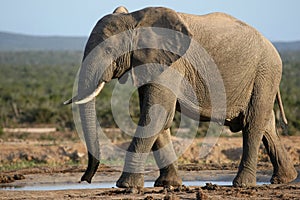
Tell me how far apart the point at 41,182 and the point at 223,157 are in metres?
5.30

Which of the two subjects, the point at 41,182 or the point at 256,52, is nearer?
the point at 256,52

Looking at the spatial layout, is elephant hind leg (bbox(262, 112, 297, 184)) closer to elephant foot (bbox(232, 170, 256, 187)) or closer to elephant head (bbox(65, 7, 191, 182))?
elephant foot (bbox(232, 170, 256, 187))

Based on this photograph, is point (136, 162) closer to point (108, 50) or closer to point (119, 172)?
point (108, 50)

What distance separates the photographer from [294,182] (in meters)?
11.0

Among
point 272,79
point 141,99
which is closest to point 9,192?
point 141,99

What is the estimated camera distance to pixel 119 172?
45.2 feet

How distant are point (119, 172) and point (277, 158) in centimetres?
364

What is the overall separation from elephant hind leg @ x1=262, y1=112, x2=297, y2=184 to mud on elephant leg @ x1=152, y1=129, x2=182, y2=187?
144cm

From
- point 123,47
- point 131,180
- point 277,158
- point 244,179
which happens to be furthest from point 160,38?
point 277,158

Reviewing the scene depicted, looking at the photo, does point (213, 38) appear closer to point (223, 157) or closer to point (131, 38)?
point (131, 38)

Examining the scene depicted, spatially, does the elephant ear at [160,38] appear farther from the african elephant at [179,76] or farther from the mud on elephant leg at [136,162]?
the mud on elephant leg at [136,162]

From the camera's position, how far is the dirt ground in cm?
915

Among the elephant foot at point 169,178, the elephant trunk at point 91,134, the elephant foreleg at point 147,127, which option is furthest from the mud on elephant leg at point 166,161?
the elephant trunk at point 91,134

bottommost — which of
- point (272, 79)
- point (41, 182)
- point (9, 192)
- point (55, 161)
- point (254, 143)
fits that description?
point (55, 161)
